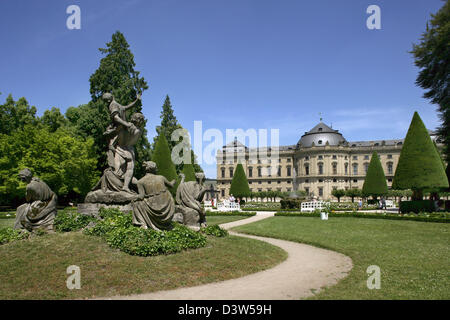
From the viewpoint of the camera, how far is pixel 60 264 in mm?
6262

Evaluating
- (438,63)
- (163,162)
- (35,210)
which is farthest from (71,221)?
(438,63)

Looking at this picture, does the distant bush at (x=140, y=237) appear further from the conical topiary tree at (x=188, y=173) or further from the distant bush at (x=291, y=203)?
the distant bush at (x=291, y=203)

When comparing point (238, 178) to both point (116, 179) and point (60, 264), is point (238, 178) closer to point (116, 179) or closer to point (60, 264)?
point (116, 179)

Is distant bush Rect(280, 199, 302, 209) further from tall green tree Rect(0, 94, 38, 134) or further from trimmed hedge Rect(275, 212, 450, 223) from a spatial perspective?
tall green tree Rect(0, 94, 38, 134)

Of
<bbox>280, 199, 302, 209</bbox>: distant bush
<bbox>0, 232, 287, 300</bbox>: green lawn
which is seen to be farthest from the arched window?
<bbox>0, 232, 287, 300</bbox>: green lawn

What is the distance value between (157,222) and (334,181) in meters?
62.9

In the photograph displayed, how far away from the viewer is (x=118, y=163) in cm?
952

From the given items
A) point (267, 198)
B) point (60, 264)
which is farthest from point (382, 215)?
point (267, 198)

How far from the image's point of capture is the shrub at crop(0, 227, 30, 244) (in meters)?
7.84

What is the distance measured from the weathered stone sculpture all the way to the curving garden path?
4.53 m

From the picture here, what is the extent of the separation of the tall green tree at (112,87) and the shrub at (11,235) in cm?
1887

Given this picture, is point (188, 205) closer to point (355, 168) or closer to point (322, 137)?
point (322, 137)

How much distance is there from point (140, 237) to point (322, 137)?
6536 centimetres

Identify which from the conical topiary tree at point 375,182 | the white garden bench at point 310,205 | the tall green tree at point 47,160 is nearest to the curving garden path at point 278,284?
the white garden bench at point 310,205
